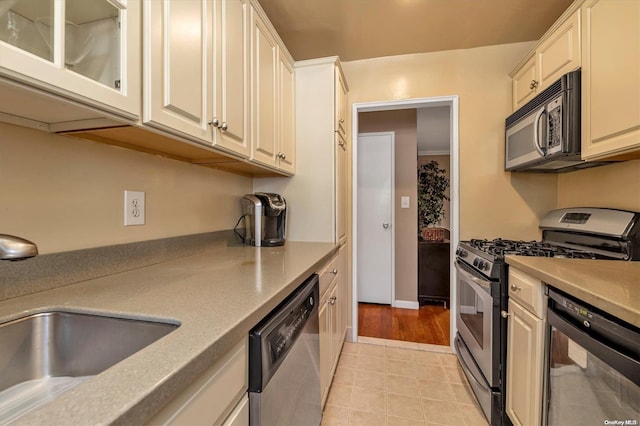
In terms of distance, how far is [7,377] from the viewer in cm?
62

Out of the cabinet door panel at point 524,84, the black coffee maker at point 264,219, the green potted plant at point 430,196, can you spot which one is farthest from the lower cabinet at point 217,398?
the green potted plant at point 430,196

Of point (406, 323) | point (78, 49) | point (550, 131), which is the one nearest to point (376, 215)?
point (406, 323)

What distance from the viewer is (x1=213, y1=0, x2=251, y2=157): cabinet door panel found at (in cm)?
113

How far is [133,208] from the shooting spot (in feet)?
3.58

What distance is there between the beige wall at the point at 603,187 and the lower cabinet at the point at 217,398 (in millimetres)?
2002

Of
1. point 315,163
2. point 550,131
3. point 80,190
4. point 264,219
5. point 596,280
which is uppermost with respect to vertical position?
point 550,131

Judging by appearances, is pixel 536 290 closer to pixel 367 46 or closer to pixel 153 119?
pixel 153 119

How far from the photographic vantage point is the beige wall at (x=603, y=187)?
1.46 meters

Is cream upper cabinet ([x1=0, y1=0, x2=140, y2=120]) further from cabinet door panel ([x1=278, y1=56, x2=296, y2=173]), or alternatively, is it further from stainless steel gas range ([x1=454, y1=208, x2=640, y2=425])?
stainless steel gas range ([x1=454, y1=208, x2=640, y2=425])

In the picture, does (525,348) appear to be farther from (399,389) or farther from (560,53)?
(560,53)

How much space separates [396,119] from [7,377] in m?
3.27

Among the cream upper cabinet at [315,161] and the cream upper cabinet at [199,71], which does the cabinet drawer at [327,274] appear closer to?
the cream upper cabinet at [315,161]

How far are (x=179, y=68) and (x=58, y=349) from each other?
854 mm

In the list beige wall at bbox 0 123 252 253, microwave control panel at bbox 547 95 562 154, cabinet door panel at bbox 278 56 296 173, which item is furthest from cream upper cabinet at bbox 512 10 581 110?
beige wall at bbox 0 123 252 253
